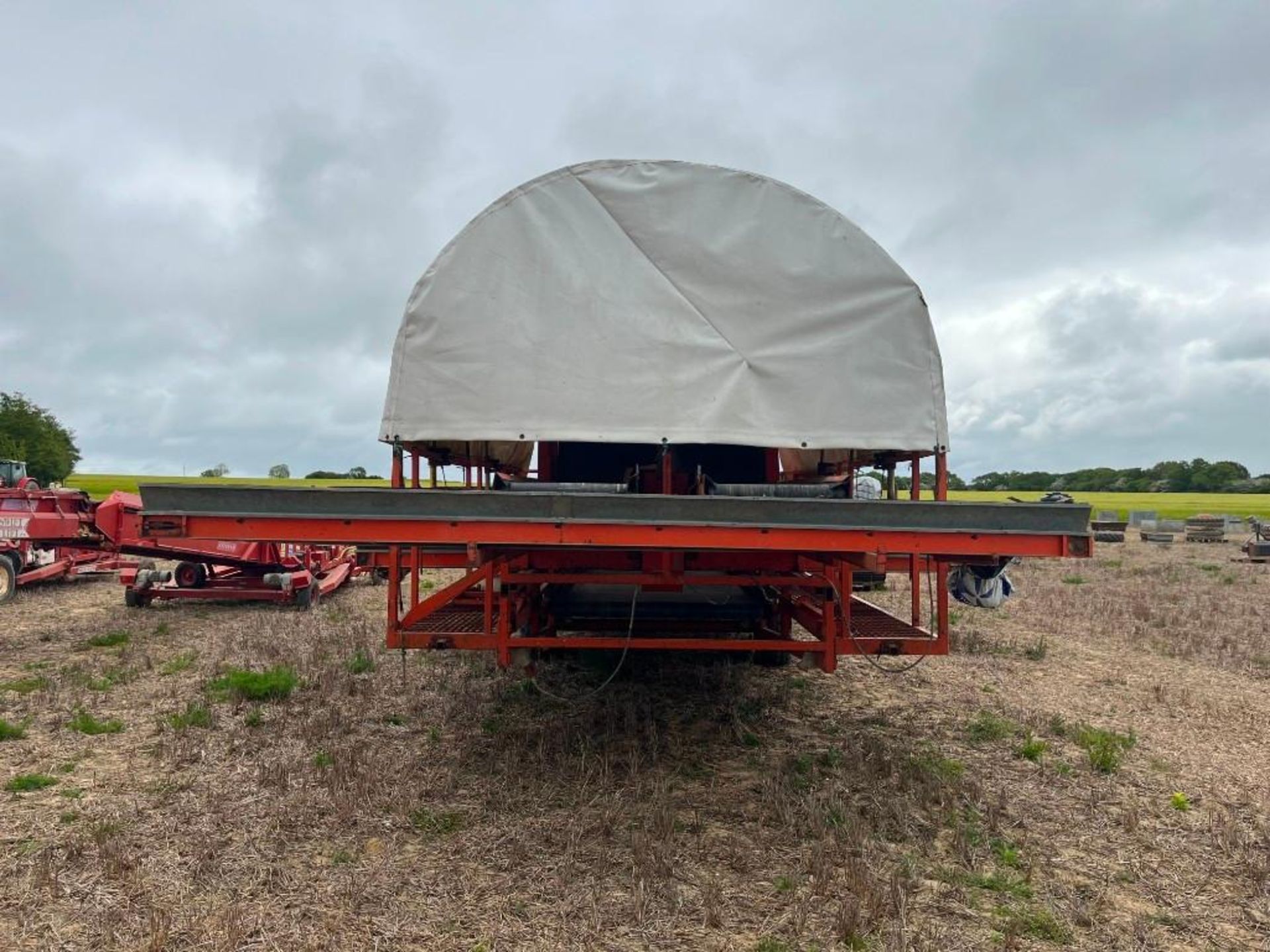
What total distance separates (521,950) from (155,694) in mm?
4837

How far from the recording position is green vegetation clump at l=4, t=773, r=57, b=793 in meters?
4.37

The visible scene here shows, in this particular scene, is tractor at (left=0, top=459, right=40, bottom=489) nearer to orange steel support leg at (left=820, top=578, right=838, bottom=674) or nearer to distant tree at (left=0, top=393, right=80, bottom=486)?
orange steel support leg at (left=820, top=578, right=838, bottom=674)

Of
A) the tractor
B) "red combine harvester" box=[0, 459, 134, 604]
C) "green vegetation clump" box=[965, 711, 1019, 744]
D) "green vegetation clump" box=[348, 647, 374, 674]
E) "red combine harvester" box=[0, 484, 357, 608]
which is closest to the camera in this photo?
"green vegetation clump" box=[965, 711, 1019, 744]

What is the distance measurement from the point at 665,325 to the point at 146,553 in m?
8.82

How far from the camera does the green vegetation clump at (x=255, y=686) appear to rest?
20.1 feet

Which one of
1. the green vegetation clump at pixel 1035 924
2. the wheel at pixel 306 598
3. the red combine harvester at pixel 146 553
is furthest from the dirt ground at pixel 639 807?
the wheel at pixel 306 598

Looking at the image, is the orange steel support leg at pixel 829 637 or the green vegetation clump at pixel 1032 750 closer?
the orange steel support leg at pixel 829 637

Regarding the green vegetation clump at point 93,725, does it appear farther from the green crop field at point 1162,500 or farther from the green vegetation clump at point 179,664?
the green crop field at point 1162,500

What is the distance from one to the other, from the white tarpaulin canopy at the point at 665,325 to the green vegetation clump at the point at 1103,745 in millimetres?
2295

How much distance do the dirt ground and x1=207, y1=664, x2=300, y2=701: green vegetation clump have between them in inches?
4.7

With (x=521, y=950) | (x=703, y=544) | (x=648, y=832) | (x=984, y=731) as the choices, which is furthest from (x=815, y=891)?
(x=984, y=731)

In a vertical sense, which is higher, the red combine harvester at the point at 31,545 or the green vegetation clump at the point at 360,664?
the red combine harvester at the point at 31,545

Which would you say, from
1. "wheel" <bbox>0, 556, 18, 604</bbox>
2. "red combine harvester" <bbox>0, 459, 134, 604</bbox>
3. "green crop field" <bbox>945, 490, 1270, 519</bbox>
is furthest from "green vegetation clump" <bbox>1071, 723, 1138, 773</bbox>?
"green crop field" <bbox>945, 490, 1270, 519</bbox>

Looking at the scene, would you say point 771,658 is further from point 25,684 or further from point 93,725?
point 25,684
